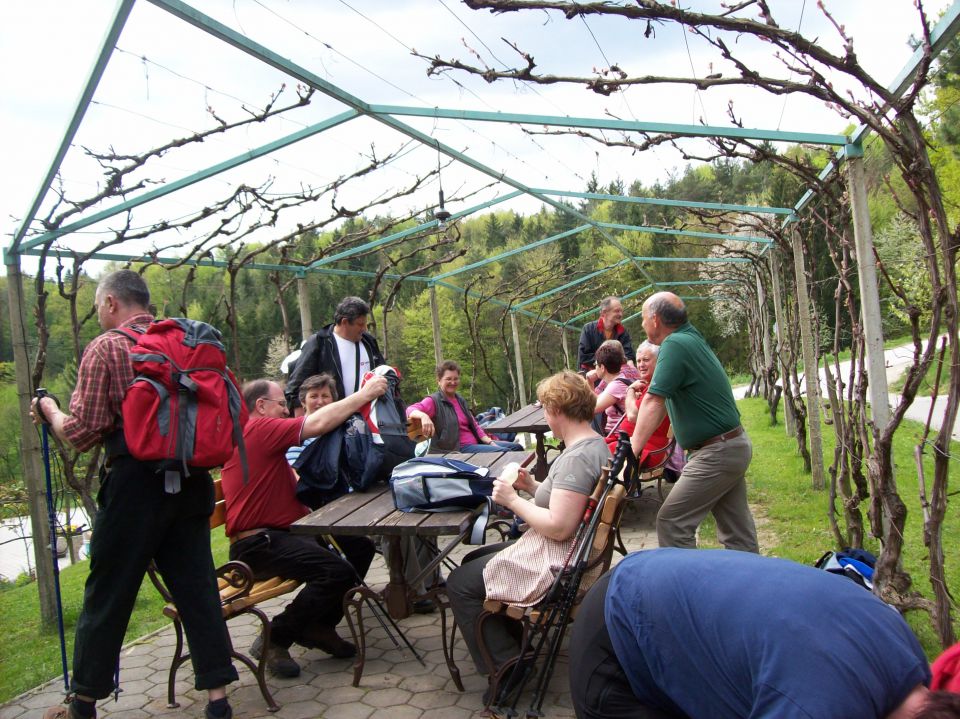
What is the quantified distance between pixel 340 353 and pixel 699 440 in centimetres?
232

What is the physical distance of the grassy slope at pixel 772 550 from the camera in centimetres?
407

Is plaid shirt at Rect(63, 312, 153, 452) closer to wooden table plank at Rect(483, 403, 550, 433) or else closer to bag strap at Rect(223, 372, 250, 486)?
bag strap at Rect(223, 372, 250, 486)

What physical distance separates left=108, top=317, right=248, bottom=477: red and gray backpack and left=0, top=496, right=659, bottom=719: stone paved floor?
1096 millimetres

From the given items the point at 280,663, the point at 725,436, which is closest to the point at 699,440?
the point at 725,436

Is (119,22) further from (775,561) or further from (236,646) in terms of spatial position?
(775,561)

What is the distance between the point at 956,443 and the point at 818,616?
7.57 m

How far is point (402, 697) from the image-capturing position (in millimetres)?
3291

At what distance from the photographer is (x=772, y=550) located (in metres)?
4.98

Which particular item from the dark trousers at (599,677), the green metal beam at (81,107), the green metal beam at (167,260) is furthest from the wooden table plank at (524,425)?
the dark trousers at (599,677)

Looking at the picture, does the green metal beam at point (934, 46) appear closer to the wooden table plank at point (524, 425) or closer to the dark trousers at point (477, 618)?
the dark trousers at point (477, 618)

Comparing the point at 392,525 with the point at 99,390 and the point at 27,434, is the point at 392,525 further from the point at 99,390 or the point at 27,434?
the point at 27,434

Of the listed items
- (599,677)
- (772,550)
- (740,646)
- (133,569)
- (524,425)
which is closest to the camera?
(740,646)

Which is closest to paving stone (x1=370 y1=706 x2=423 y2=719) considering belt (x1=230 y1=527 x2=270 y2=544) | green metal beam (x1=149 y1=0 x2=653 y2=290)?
belt (x1=230 y1=527 x2=270 y2=544)

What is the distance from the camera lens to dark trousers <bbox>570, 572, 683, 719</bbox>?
6.16 ft
